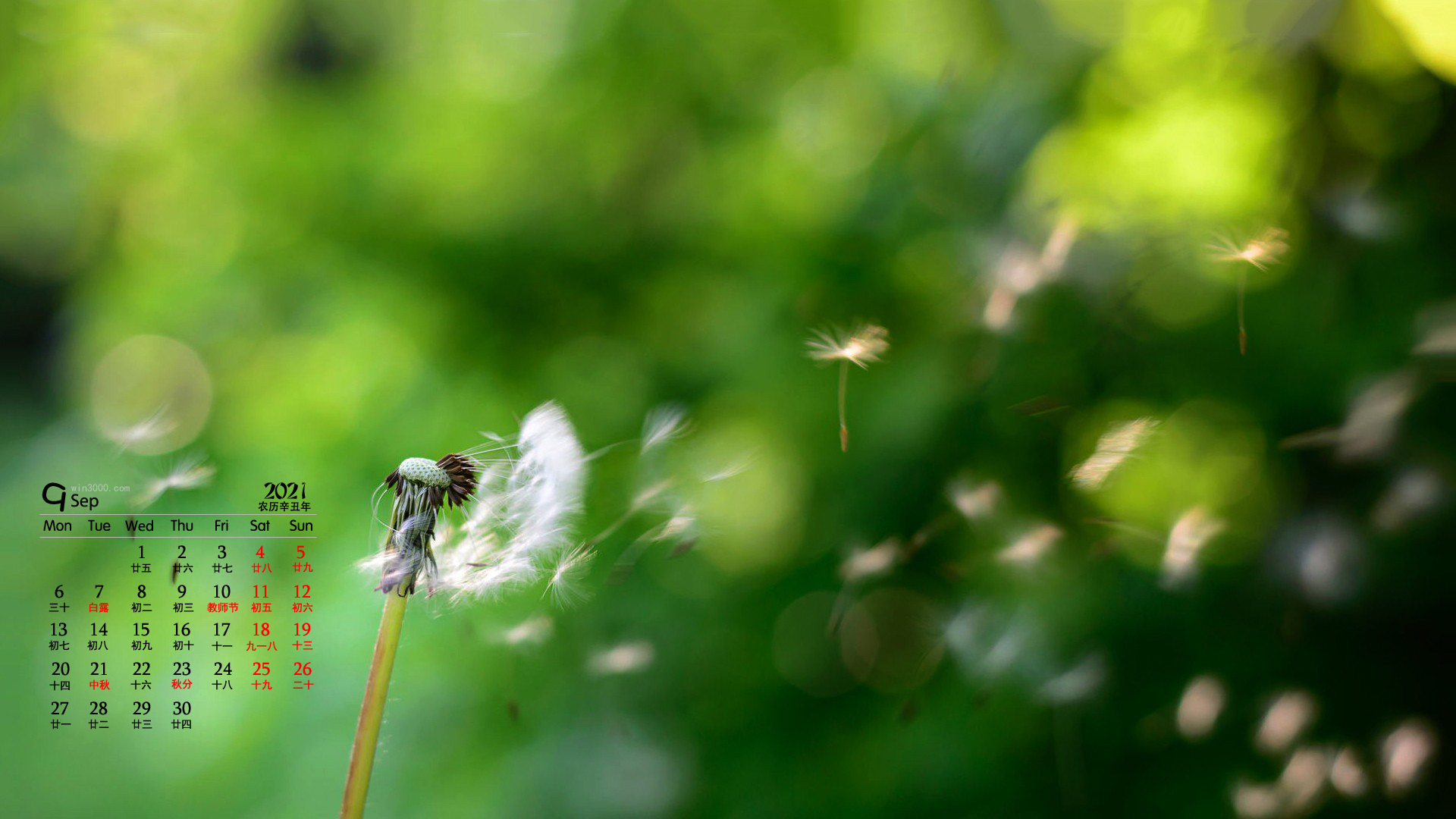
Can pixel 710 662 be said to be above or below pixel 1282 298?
below

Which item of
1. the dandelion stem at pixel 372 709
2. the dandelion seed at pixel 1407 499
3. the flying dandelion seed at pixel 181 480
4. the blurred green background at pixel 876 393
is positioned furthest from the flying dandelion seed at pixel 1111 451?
the flying dandelion seed at pixel 181 480

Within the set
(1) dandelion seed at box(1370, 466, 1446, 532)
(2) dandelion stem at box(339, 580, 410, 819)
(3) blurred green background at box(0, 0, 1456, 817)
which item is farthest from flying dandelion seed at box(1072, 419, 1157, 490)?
(2) dandelion stem at box(339, 580, 410, 819)

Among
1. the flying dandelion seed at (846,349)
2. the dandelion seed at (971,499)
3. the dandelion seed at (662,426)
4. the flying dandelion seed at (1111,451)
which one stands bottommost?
the dandelion seed at (971,499)

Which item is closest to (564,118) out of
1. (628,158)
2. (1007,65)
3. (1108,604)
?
Result: (628,158)

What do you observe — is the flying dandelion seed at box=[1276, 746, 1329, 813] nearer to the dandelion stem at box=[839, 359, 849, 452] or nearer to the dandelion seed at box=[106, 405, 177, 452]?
the dandelion stem at box=[839, 359, 849, 452]

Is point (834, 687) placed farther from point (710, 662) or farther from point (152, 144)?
point (152, 144)

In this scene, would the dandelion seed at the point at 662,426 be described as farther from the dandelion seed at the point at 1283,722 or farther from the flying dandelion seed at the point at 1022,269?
the dandelion seed at the point at 1283,722
